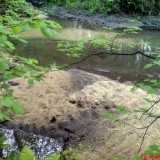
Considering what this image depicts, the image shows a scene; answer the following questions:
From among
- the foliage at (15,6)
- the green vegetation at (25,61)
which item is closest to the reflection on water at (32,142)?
the green vegetation at (25,61)

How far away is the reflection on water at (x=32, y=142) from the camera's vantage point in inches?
214

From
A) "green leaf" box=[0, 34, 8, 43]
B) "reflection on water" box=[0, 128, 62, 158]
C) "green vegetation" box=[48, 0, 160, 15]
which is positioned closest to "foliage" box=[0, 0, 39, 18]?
"reflection on water" box=[0, 128, 62, 158]

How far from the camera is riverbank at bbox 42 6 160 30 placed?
1845cm

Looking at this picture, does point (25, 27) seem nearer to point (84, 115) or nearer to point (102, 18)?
point (84, 115)

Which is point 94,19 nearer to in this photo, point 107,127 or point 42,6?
point 42,6

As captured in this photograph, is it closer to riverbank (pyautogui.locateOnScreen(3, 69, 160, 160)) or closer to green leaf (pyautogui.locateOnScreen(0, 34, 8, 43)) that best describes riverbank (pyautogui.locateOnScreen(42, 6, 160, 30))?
riverbank (pyautogui.locateOnScreen(3, 69, 160, 160))

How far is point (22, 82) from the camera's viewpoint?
7438 mm

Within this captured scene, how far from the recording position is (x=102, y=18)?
760 inches

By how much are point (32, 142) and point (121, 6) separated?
55.1 ft

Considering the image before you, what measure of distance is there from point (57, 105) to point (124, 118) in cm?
154

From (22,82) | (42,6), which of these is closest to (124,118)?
(22,82)

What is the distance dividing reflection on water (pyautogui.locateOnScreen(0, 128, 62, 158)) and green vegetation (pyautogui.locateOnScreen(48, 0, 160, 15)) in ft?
51.2

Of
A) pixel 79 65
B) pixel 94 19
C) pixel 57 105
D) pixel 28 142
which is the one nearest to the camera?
pixel 28 142

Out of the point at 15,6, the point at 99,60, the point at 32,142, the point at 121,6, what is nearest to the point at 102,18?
the point at 121,6
